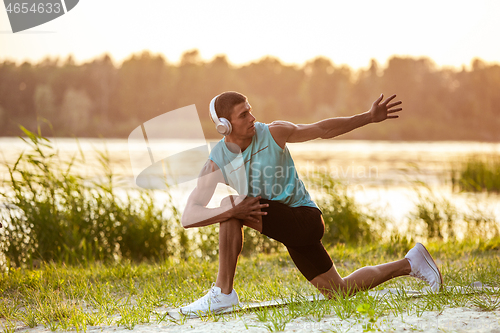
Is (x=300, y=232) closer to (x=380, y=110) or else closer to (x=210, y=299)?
(x=210, y=299)

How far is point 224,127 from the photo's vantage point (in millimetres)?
3197

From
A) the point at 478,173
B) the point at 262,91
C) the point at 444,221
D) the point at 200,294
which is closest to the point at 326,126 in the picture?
the point at 200,294

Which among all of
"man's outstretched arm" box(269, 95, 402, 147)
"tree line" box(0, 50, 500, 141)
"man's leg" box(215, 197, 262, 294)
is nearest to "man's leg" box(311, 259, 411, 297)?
"man's leg" box(215, 197, 262, 294)

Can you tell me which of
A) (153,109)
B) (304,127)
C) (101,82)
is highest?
(101,82)

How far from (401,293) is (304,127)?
4.38ft

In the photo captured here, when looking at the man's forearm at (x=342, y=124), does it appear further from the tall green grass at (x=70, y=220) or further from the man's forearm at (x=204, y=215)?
the tall green grass at (x=70, y=220)

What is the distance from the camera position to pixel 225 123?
10.5 ft

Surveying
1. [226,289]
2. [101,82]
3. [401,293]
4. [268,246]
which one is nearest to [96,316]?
[226,289]

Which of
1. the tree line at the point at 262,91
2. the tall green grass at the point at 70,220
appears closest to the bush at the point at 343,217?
the tall green grass at the point at 70,220

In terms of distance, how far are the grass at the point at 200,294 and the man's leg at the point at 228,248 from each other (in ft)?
0.78

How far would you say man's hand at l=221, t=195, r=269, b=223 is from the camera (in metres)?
3.18

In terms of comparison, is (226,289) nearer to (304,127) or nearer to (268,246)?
(304,127)

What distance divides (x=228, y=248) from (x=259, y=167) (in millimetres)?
570

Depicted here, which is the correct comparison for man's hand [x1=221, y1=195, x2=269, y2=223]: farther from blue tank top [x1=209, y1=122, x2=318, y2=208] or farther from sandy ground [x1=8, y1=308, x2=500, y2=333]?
sandy ground [x1=8, y1=308, x2=500, y2=333]
